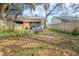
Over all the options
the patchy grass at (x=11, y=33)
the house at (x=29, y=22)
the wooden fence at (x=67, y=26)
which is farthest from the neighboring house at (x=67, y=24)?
the patchy grass at (x=11, y=33)

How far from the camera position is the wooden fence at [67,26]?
2.28 metres

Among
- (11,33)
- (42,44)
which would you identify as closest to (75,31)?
(42,44)

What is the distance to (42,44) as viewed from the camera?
2287 mm

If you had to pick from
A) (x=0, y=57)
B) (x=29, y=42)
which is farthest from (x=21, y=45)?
(x=0, y=57)

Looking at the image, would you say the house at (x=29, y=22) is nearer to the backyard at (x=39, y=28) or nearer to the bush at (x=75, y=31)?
the backyard at (x=39, y=28)

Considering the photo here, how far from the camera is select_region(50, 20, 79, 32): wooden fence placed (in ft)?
7.49

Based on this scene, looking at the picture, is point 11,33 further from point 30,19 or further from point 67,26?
point 67,26

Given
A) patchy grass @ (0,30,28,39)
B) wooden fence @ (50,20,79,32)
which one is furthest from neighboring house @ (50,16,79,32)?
patchy grass @ (0,30,28,39)

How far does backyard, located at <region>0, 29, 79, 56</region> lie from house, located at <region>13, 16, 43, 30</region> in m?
0.10

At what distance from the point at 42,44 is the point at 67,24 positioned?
0.39 metres

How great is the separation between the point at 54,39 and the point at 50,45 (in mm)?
86

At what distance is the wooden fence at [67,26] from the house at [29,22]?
0.59 ft

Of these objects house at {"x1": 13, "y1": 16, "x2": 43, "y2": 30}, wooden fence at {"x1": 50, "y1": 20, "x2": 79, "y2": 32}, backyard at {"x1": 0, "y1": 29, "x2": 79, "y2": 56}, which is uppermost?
house at {"x1": 13, "y1": 16, "x2": 43, "y2": 30}

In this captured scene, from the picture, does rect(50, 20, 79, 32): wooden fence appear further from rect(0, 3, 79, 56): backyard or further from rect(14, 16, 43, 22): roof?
rect(14, 16, 43, 22): roof
